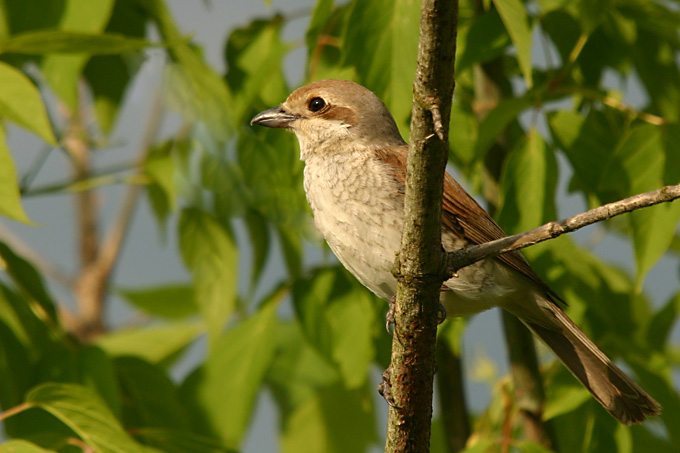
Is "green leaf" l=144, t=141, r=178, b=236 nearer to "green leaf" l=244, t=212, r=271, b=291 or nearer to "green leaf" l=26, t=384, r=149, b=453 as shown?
"green leaf" l=244, t=212, r=271, b=291

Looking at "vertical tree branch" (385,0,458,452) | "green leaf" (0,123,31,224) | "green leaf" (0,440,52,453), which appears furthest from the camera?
"green leaf" (0,123,31,224)

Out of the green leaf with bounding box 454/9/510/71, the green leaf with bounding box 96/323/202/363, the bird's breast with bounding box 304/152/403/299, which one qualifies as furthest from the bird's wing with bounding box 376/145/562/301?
the green leaf with bounding box 96/323/202/363

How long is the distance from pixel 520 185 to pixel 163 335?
2.61m

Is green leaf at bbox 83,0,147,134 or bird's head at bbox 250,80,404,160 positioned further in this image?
green leaf at bbox 83,0,147,134

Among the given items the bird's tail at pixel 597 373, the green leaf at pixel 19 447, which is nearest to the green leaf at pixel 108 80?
the green leaf at pixel 19 447

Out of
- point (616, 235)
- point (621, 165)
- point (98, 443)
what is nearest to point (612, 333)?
point (621, 165)

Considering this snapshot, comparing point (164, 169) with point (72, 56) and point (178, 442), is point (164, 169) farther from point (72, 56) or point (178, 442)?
point (178, 442)

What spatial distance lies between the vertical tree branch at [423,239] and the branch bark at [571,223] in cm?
14

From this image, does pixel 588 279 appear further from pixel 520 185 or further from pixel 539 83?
pixel 539 83

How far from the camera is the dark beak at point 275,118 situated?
4219mm

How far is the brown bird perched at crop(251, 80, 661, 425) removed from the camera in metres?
3.54

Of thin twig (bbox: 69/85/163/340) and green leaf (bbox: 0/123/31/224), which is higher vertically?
green leaf (bbox: 0/123/31/224)

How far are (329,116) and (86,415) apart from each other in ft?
6.06

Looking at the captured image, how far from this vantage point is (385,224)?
3.50m
